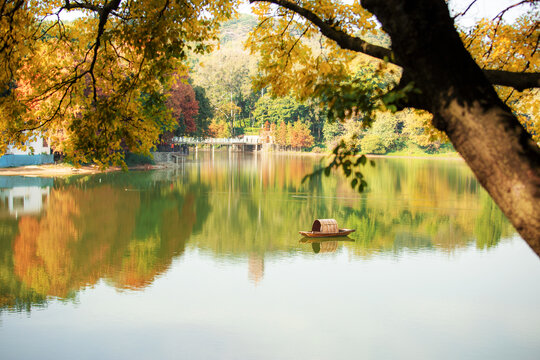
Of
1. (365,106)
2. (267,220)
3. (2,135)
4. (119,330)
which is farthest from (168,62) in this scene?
(267,220)

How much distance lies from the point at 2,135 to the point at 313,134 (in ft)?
287

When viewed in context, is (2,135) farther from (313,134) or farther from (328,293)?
(313,134)

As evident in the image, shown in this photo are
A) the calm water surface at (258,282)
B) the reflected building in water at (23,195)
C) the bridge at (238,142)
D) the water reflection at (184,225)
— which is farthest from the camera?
the bridge at (238,142)

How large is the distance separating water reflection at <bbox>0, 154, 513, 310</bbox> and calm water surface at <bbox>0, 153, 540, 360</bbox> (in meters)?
0.08

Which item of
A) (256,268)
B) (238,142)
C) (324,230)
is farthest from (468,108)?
(238,142)

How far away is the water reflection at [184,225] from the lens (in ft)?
46.5

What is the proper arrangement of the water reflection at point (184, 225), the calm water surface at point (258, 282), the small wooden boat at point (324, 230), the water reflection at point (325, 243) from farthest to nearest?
the small wooden boat at point (324, 230)
the water reflection at point (325, 243)
the water reflection at point (184, 225)
the calm water surface at point (258, 282)

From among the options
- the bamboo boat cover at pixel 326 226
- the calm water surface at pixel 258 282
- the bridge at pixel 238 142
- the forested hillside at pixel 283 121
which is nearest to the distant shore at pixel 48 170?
the calm water surface at pixel 258 282

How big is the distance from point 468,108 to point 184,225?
18392mm

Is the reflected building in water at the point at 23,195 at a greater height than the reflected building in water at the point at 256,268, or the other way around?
the reflected building in water at the point at 23,195

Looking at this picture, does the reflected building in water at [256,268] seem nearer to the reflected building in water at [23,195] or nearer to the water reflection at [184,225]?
the water reflection at [184,225]

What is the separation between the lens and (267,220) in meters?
21.7

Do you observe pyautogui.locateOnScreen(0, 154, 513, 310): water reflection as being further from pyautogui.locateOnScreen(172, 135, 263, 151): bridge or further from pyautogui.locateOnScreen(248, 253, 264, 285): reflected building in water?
pyautogui.locateOnScreen(172, 135, 263, 151): bridge

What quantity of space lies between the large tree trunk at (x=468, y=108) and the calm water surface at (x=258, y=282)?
7259 millimetres
